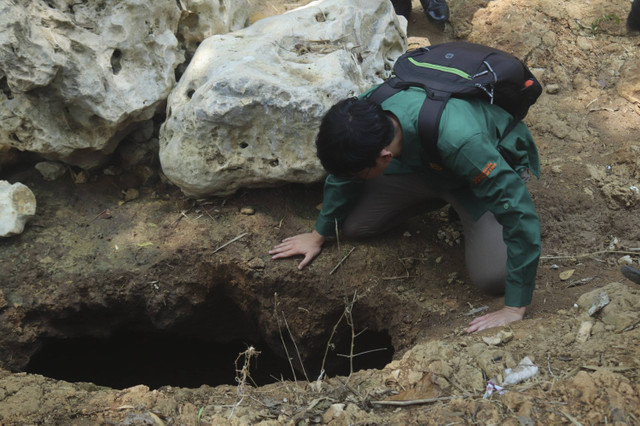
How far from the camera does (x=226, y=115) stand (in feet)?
10.2

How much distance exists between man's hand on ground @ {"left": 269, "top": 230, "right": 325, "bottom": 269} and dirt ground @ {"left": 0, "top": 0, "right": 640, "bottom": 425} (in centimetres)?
5

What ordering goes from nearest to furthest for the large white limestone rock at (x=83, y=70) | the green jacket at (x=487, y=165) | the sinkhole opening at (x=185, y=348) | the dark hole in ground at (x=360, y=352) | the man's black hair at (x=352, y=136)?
the man's black hair at (x=352, y=136), the green jacket at (x=487, y=165), the large white limestone rock at (x=83, y=70), the sinkhole opening at (x=185, y=348), the dark hole in ground at (x=360, y=352)

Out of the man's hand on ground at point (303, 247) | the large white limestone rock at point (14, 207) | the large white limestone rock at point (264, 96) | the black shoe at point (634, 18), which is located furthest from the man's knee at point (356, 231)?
the black shoe at point (634, 18)

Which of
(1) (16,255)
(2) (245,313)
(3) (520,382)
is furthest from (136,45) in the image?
(3) (520,382)

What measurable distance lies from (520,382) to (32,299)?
233 cm

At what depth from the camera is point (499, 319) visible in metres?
2.72

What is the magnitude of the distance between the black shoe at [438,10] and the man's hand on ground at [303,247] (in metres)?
2.32

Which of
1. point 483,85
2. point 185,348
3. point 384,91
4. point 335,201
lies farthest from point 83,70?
point 483,85

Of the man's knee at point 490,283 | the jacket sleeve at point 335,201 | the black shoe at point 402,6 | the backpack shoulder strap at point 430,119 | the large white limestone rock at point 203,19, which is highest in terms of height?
the large white limestone rock at point 203,19

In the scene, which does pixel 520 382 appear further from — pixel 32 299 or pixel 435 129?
pixel 32 299

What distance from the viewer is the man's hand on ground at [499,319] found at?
271 cm

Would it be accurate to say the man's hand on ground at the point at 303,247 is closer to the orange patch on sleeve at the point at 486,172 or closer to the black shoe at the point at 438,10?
the orange patch on sleeve at the point at 486,172

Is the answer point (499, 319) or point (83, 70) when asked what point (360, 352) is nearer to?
point (499, 319)

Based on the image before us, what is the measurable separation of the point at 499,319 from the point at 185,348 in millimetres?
2089
